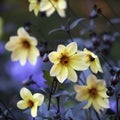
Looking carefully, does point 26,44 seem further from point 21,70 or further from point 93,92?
point 21,70

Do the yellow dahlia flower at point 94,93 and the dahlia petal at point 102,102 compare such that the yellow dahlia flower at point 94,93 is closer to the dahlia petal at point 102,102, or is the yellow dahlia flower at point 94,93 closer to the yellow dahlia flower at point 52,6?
the dahlia petal at point 102,102

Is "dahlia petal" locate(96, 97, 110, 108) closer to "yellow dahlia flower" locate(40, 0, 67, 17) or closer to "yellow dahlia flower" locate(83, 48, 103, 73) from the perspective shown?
"yellow dahlia flower" locate(83, 48, 103, 73)

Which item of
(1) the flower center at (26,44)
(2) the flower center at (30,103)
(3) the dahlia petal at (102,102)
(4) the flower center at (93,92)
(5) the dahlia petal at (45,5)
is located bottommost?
(3) the dahlia petal at (102,102)

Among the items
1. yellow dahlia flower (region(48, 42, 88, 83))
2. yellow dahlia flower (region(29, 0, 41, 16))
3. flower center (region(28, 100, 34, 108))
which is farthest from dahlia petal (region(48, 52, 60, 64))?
yellow dahlia flower (region(29, 0, 41, 16))

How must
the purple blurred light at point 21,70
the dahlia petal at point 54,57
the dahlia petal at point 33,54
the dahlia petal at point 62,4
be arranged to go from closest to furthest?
the dahlia petal at point 54,57 < the dahlia petal at point 33,54 < the dahlia petal at point 62,4 < the purple blurred light at point 21,70

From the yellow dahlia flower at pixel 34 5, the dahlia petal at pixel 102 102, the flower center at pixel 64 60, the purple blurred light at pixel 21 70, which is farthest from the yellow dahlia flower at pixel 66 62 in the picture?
the purple blurred light at pixel 21 70
